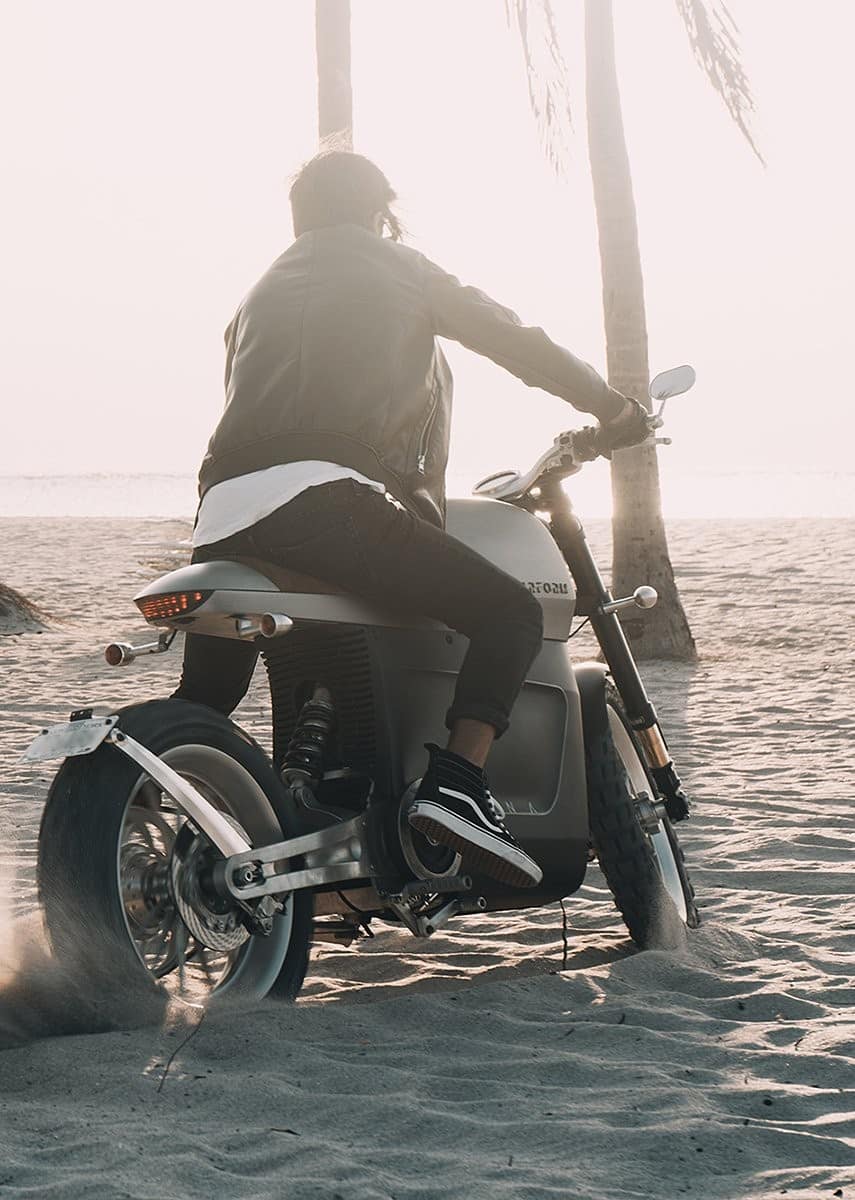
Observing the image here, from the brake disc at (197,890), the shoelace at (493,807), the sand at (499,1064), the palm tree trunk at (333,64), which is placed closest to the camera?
the sand at (499,1064)

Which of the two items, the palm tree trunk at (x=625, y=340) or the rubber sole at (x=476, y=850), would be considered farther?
the palm tree trunk at (x=625, y=340)

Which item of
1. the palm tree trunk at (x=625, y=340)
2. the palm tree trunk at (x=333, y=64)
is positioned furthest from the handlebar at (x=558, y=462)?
the palm tree trunk at (x=333, y=64)

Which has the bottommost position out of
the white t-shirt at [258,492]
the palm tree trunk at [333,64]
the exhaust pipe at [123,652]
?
the exhaust pipe at [123,652]

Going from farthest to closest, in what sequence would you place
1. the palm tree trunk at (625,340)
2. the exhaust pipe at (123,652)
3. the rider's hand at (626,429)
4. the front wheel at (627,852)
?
the palm tree trunk at (625,340), the front wheel at (627,852), the rider's hand at (626,429), the exhaust pipe at (123,652)

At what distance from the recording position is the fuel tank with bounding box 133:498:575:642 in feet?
11.5

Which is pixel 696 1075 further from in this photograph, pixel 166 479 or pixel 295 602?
pixel 166 479

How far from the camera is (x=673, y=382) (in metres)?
4.43

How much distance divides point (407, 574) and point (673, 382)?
1.13 metres

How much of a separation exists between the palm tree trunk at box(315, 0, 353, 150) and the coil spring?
30.7 feet

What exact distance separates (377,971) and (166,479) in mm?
49665

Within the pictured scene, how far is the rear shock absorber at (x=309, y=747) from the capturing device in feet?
12.7

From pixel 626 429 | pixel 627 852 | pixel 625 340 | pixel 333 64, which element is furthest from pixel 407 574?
pixel 333 64

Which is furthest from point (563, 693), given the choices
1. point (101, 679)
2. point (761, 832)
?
point (101, 679)

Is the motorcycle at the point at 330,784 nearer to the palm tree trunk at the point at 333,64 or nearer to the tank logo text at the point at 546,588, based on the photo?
the tank logo text at the point at 546,588
